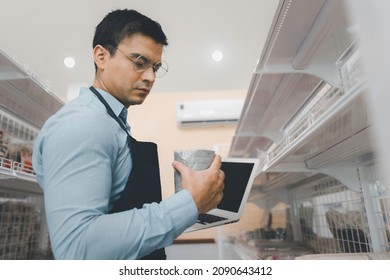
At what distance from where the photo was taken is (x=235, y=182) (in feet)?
2.06

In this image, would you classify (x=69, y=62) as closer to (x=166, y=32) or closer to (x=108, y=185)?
(x=166, y=32)

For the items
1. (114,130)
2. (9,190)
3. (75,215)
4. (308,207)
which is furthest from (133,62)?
(308,207)

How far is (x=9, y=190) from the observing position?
147 centimetres

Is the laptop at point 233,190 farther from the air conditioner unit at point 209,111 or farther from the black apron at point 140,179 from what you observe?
the air conditioner unit at point 209,111

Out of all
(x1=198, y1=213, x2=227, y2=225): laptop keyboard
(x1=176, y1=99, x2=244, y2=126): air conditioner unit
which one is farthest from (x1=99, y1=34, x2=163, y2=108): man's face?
(x1=176, y1=99, x2=244, y2=126): air conditioner unit

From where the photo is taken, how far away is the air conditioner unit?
1966 mm

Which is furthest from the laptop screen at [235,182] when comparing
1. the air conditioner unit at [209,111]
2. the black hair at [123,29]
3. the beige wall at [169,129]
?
the air conditioner unit at [209,111]

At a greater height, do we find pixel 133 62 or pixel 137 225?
pixel 133 62

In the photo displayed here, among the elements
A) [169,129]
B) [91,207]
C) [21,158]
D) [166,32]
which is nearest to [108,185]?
[91,207]

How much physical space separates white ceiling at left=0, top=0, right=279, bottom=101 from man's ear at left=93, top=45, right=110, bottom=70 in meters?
0.34

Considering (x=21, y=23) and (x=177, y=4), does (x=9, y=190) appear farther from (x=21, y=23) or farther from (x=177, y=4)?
(x=177, y=4)

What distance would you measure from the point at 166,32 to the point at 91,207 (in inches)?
31.3

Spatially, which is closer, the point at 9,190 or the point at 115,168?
the point at 115,168
